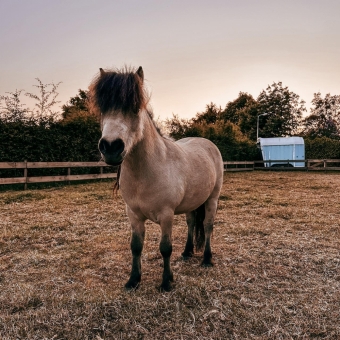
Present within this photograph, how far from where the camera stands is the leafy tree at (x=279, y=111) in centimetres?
4159

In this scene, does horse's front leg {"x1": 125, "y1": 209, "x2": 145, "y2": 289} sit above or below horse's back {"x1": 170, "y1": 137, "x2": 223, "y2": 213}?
below

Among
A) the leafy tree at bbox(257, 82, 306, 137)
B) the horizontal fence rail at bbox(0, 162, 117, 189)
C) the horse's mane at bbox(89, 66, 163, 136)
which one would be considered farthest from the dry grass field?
the leafy tree at bbox(257, 82, 306, 137)

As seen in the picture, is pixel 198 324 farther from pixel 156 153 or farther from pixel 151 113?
pixel 151 113

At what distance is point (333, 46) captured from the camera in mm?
10688

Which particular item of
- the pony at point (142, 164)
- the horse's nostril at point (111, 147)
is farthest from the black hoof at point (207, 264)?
the horse's nostril at point (111, 147)

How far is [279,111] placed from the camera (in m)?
43.5

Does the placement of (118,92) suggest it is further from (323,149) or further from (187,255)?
(323,149)

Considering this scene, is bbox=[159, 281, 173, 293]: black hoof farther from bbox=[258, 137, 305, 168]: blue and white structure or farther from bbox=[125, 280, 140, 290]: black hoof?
bbox=[258, 137, 305, 168]: blue and white structure

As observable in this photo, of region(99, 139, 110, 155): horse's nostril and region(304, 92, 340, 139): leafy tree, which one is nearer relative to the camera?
region(99, 139, 110, 155): horse's nostril

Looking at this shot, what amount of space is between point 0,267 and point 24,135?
27.2 ft

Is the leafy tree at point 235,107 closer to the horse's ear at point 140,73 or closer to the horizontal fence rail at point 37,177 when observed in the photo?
the horizontal fence rail at point 37,177

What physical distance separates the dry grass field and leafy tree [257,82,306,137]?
38.8m

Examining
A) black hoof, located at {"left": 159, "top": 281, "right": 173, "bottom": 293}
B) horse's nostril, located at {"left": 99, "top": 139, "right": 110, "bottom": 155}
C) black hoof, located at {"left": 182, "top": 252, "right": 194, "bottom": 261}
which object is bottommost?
black hoof, located at {"left": 182, "top": 252, "right": 194, "bottom": 261}

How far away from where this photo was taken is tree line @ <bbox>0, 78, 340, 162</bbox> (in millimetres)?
10375
